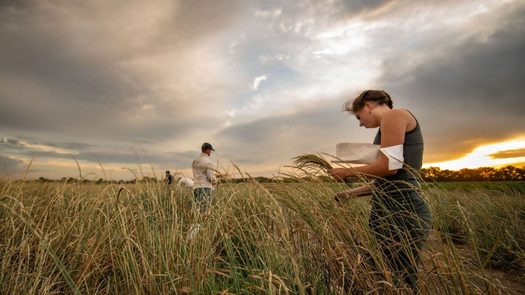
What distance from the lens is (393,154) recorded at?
178cm

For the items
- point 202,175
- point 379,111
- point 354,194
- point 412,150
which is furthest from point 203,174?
point 412,150

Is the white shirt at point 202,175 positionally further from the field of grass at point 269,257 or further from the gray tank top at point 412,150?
the gray tank top at point 412,150

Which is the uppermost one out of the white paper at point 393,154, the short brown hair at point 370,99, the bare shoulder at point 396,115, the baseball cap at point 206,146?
the baseball cap at point 206,146

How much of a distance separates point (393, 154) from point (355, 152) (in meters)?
0.25

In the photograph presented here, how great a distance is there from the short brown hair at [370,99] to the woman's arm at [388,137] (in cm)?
28

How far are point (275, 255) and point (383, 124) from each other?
3.51 feet

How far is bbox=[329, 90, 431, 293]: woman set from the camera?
177 cm

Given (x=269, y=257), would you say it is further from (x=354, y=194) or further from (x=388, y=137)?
(x=388, y=137)

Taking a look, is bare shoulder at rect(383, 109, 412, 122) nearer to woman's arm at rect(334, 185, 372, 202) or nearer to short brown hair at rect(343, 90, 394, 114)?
short brown hair at rect(343, 90, 394, 114)

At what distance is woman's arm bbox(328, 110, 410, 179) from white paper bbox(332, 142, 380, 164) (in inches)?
3.3

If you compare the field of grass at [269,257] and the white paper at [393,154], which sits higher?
the white paper at [393,154]

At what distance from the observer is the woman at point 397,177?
1.77 m

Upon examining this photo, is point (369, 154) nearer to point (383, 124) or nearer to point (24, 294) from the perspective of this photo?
point (383, 124)

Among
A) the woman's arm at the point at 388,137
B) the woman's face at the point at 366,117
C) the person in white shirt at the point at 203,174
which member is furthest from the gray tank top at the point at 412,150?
the person in white shirt at the point at 203,174
